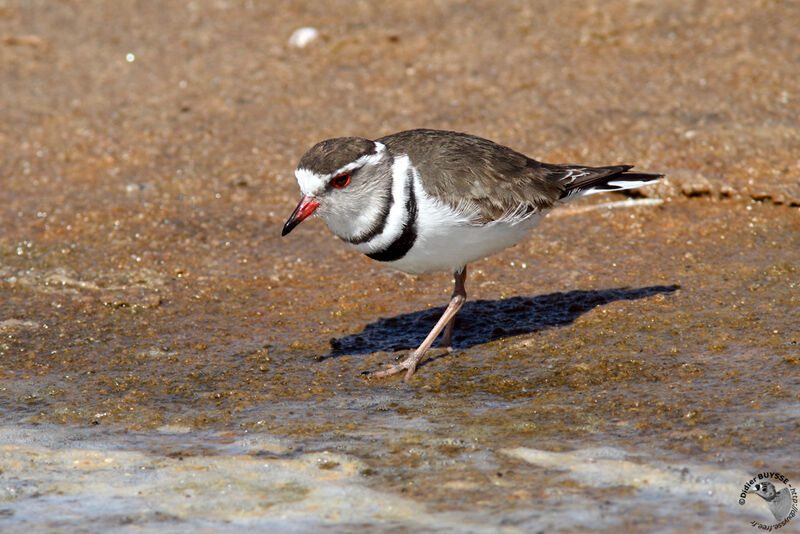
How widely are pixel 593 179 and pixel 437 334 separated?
59.6 inches

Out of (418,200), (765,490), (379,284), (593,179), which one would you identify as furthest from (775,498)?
(379,284)

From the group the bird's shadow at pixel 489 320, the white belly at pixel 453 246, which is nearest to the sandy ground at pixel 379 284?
the bird's shadow at pixel 489 320

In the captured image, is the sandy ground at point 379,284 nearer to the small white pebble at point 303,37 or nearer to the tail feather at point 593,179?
the small white pebble at point 303,37

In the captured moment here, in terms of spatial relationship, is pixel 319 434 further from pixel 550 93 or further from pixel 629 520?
pixel 550 93

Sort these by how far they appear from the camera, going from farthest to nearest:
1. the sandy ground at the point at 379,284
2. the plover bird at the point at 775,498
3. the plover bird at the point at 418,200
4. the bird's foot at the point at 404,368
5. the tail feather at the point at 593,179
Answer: the tail feather at the point at 593,179 → the bird's foot at the point at 404,368 → the plover bird at the point at 418,200 → the sandy ground at the point at 379,284 → the plover bird at the point at 775,498

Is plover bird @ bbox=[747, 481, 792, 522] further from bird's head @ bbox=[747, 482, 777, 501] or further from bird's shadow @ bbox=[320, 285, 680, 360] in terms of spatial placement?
bird's shadow @ bbox=[320, 285, 680, 360]

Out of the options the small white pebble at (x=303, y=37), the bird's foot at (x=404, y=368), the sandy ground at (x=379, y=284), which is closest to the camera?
the sandy ground at (x=379, y=284)

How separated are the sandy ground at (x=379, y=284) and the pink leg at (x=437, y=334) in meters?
0.09

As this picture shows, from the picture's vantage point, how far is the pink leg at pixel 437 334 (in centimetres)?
568

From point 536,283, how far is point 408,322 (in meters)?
0.99

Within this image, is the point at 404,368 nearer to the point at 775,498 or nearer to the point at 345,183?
the point at 345,183

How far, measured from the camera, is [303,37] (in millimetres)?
10367

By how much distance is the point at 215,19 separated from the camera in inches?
435

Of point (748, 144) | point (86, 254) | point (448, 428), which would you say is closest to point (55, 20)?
point (86, 254)
